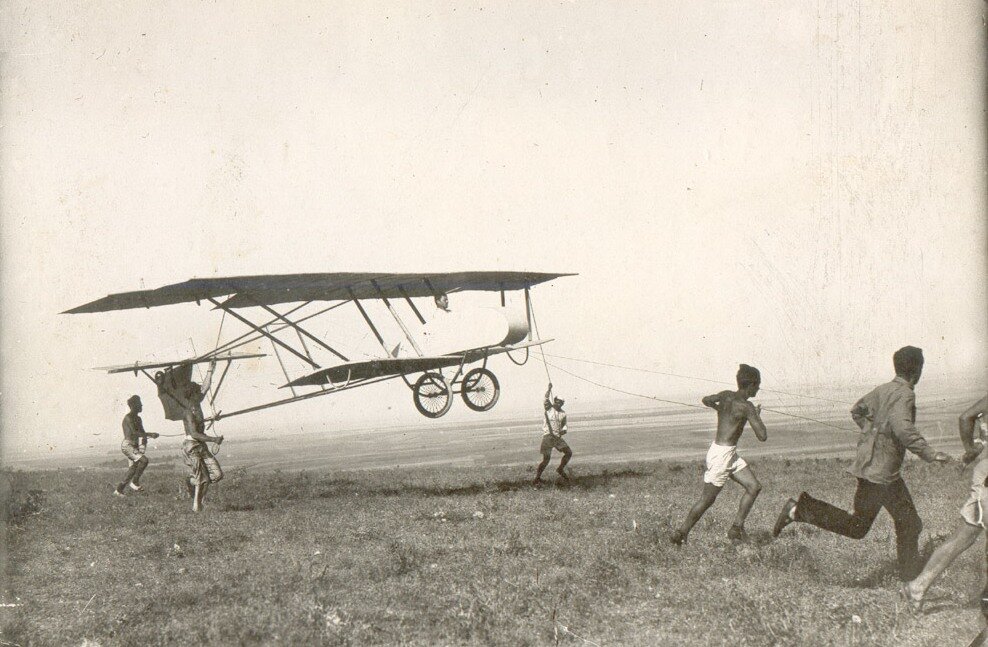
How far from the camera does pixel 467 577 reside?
7281mm

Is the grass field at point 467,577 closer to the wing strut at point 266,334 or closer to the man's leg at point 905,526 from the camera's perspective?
the man's leg at point 905,526

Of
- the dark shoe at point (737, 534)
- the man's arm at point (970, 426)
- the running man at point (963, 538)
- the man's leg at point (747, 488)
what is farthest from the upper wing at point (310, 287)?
the running man at point (963, 538)

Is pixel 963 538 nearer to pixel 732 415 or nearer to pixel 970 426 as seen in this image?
pixel 970 426

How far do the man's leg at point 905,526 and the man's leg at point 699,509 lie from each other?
179cm

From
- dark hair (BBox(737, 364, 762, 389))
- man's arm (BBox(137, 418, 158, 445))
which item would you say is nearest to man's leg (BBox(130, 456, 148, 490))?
man's arm (BBox(137, 418, 158, 445))

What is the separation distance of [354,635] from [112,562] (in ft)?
15.2

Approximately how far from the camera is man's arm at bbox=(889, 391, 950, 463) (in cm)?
582

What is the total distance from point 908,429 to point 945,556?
1056 mm

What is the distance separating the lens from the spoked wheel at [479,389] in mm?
16109

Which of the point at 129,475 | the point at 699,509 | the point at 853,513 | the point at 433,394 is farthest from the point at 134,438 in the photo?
the point at 853,513

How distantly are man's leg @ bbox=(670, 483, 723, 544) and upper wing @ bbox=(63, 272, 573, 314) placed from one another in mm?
7609

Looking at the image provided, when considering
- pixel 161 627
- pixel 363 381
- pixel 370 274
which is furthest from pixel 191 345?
pixel 161 627

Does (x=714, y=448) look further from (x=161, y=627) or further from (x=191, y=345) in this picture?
(x=191, y=345)

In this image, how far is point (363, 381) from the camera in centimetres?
1584
